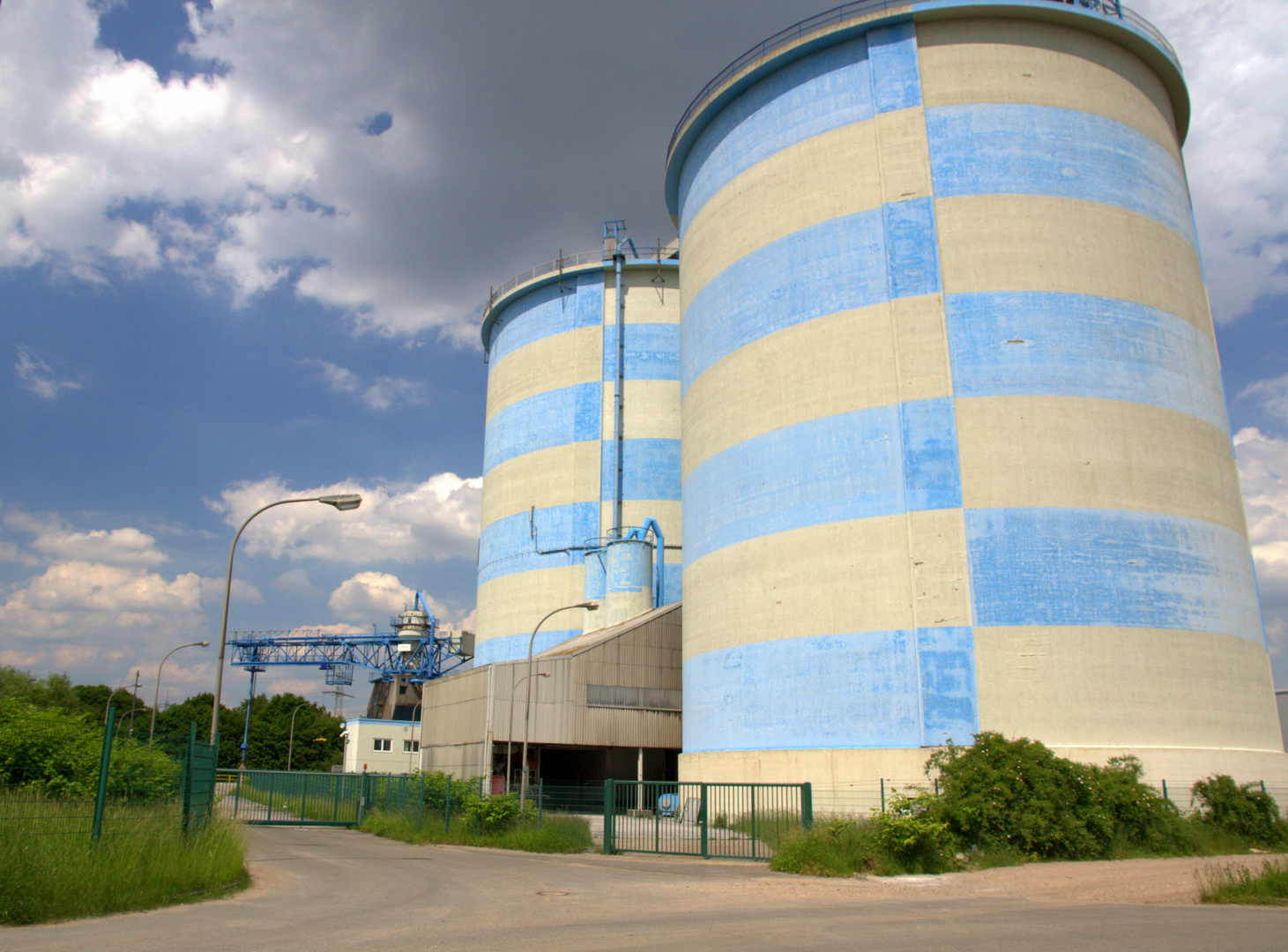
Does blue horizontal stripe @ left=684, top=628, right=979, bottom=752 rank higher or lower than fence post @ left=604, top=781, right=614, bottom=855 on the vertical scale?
higher

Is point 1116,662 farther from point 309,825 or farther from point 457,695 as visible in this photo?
point 309,825

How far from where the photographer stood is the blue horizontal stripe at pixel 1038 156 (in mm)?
26641

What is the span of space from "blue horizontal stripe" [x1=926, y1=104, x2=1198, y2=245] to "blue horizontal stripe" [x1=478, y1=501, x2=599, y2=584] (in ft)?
75.9

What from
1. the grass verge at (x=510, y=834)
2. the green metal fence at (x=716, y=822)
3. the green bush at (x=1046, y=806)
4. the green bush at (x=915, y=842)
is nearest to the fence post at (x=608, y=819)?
the green metal fence at (x=716, y=822)

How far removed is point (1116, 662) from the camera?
75.7 ft

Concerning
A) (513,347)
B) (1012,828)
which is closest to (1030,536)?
(1012,828)

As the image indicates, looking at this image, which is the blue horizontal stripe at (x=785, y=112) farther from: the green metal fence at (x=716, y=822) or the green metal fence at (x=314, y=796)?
the green metal fence at (x=314, y=796)

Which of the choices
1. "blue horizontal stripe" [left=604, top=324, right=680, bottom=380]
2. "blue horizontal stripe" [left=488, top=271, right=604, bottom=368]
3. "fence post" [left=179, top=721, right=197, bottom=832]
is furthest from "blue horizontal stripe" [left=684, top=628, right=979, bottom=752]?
"blue horizontal stripe" [left=488, top=271, right=604, bottom=368]

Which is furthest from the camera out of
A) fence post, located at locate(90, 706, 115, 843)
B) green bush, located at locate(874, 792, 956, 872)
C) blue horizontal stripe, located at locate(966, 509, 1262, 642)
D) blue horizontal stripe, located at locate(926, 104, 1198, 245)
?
blue horizontal stripe, located at locate(926, 104, 1198, 245)

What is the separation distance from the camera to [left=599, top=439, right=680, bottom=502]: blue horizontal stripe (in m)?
44.0

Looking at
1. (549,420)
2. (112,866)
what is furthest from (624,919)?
(549,420)

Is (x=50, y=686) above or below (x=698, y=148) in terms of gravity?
below

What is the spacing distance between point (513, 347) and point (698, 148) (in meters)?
17.9

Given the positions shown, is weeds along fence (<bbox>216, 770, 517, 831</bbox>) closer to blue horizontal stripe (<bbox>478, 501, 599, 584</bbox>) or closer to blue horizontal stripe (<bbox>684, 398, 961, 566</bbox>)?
blue horizontal stripe (<bbox>684, 398, 961, 566</bbox>)
